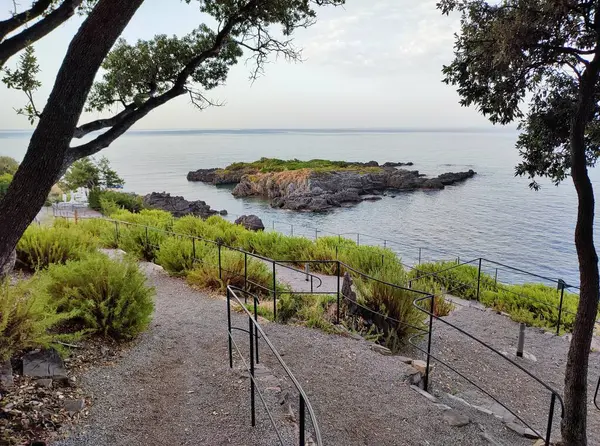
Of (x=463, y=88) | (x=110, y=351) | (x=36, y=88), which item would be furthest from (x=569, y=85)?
(x=36, y=88)

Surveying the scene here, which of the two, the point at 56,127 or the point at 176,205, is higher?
the point at 56,127

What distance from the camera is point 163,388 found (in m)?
4.66

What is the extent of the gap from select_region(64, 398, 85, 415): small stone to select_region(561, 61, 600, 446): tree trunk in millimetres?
5571

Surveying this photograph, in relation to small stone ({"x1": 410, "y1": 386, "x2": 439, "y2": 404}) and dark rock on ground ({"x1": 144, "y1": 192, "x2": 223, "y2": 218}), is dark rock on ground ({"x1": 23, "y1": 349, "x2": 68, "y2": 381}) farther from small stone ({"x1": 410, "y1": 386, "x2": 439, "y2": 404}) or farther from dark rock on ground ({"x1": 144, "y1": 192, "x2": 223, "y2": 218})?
dark rock on ground ({"x1": 144, "y1": 192, "x2": 223, "y2": 218})

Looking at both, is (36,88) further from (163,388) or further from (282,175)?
(282,175)

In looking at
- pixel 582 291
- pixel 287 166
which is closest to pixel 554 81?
pixel 582 291

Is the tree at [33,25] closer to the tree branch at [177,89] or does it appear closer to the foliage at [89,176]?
the tree branch at [177,89]

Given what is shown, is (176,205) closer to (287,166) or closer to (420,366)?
(287,166)

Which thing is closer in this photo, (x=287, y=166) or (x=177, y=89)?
(x=177, y=89)

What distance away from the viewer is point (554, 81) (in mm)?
6621

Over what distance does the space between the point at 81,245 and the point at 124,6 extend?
6496 millimetres

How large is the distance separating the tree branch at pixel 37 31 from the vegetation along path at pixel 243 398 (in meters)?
4.02

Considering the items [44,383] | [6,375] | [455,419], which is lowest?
[455,419]

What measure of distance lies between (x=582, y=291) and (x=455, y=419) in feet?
8.52
